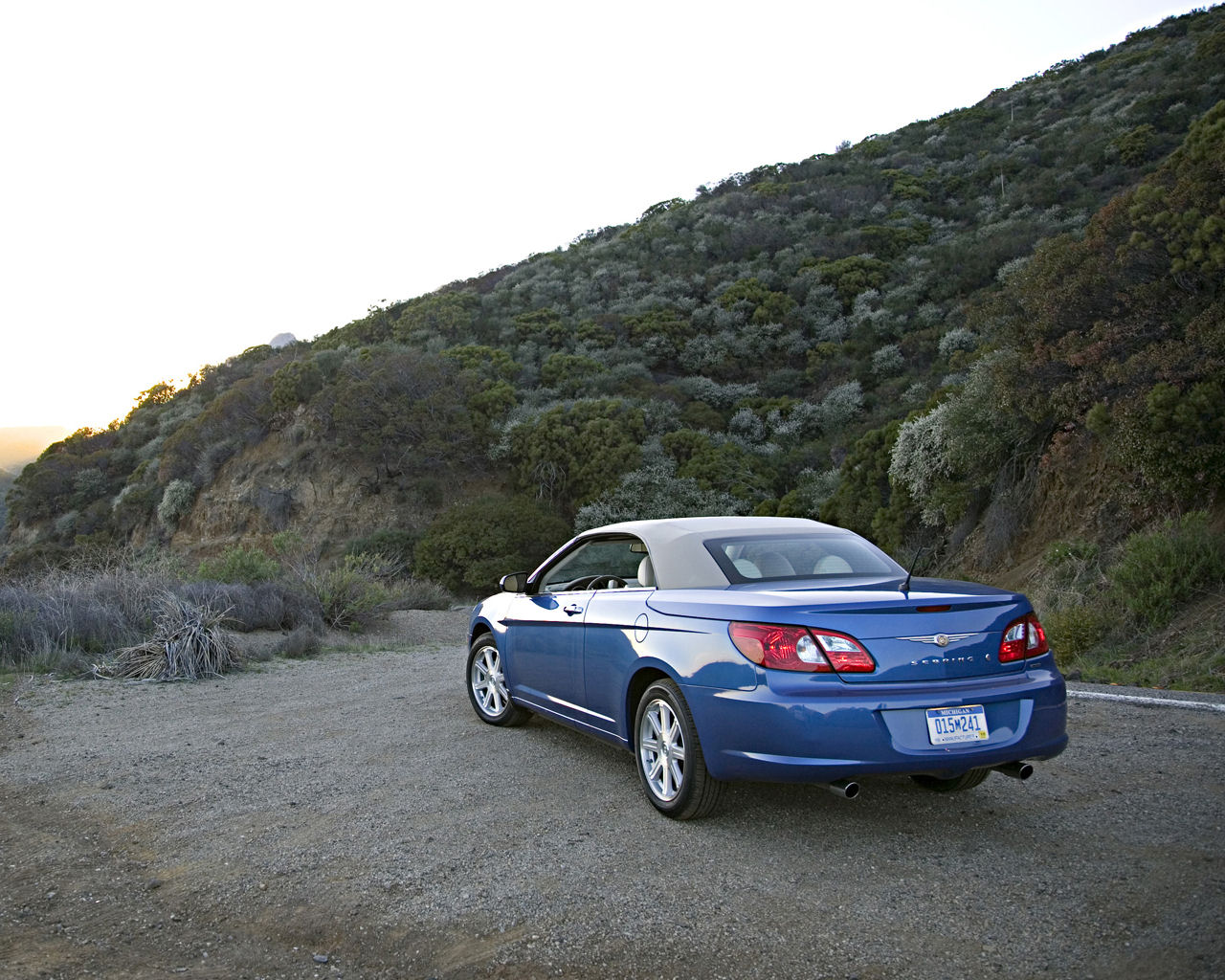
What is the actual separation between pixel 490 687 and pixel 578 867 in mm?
3105

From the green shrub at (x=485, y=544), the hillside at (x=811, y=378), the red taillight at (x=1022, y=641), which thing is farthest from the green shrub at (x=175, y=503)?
the red taillight at (x=1022, y=641)

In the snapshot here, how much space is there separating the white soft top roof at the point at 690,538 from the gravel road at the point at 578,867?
1.18 m

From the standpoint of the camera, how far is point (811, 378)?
118 feet

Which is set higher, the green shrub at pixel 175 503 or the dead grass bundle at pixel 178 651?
the green shrub at pixel 175 503

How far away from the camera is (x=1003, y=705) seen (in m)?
4.59

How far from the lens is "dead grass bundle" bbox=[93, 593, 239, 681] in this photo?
10785mm

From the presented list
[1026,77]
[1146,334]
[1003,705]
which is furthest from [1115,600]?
[1026,77]

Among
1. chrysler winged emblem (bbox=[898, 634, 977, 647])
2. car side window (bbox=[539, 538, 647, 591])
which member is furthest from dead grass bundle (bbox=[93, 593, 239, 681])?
chrysler winged emblem (bbox=[898, 634, 977, 647])

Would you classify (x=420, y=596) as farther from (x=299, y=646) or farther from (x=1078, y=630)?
(x=1078, y=630)

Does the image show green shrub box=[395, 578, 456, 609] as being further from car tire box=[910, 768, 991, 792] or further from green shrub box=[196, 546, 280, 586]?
car tire box=[910, 768, 991, 792]

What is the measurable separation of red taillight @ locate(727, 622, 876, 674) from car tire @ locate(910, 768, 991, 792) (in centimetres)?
119

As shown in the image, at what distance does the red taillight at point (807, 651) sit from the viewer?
4.43 metres

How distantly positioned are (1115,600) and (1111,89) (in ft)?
140

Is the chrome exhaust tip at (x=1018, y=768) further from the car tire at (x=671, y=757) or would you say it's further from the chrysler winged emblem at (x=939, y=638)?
the car tire at (x=671, y=757)
